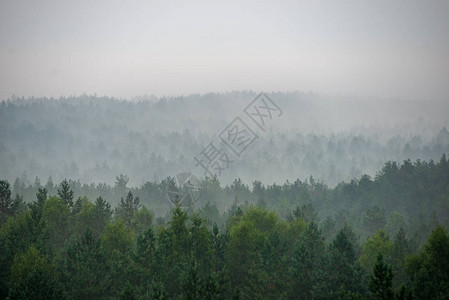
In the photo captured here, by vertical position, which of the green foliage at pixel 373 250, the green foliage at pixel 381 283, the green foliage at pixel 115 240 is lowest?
the green foliage at pixel 373 250

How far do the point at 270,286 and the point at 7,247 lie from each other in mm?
22769

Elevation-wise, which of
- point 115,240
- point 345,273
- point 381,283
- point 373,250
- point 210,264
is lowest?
point 373,250

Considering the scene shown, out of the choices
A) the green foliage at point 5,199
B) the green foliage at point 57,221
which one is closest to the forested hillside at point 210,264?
the green foliage at point 57,221

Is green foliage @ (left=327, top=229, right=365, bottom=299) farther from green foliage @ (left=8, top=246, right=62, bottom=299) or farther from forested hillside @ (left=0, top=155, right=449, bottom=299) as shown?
green foliage @ (left=8, top=246, right=62, bottom=299)

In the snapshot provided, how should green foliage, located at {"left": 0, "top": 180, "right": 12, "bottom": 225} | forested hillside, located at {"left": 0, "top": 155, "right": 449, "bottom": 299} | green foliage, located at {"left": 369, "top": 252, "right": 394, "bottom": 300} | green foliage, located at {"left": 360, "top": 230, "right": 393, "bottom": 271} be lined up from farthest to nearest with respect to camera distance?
1. green foliage, located at {"left": 0, "top": 180, "right": 12, "bottom": 225}
2. green foliage, located at {"left": 360, "top": 230, "right": 393, "bottom": 271}
3. forested hillside, located at {"left": 0, "top": 155, "right": 449, "bottom": 299}
4. green foliage, located at {"left": 369, "top": 252, "right": 394, "bottom": 300}

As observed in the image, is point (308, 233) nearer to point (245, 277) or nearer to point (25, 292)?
point (245, 277)

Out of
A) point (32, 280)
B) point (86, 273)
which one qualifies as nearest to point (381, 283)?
point (32, 280)

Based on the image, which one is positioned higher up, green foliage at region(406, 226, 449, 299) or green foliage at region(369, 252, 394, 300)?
green foliage at region(369, 252, 394, 300)

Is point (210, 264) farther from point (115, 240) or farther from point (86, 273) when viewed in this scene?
point (115, 240)

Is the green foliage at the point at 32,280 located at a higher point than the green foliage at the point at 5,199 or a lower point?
lower

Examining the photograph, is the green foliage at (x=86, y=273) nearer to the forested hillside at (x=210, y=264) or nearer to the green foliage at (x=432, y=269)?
the forested hillside at (x=210, y=264)

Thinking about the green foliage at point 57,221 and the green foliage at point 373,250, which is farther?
the green foliage at point 57,221

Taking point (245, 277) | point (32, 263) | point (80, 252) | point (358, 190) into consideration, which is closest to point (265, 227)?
point (245, 277)

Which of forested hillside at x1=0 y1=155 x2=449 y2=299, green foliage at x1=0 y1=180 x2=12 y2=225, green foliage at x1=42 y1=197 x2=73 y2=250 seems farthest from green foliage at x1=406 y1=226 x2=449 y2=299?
green foliage at x1=0 y1=180 x2=12 y2=225
